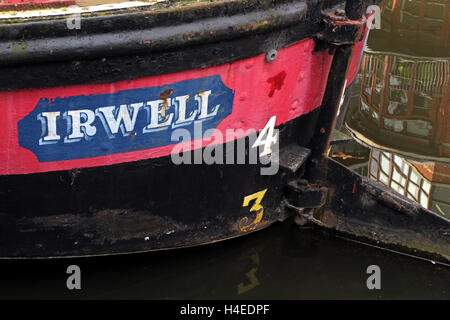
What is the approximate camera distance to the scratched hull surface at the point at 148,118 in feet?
10.7

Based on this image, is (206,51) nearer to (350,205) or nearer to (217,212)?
(217,212)

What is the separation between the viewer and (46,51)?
3.17 meters

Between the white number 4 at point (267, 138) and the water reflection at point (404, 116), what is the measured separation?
0.65 m

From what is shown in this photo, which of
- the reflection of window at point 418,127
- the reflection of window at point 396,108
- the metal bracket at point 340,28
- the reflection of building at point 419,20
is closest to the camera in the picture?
the metal bracket at point 340,28

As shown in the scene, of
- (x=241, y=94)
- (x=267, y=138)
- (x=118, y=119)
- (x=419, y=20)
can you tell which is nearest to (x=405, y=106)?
(x=419, y=20)

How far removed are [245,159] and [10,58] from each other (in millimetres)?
1368

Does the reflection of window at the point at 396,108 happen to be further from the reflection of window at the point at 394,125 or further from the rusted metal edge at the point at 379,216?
the rusted metal edge at the point at 379,216

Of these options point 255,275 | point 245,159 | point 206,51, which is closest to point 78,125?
point 206,51

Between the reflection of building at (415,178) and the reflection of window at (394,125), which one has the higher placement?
the reflection of window at (394,125)

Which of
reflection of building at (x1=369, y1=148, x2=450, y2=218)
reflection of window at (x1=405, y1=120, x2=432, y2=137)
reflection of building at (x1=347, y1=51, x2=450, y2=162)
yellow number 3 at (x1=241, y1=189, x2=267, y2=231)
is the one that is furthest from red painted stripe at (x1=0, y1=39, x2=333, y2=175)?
reflection of window at (x1=405, y1=120, x2=432, y2=137)

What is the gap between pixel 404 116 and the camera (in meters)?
6.58

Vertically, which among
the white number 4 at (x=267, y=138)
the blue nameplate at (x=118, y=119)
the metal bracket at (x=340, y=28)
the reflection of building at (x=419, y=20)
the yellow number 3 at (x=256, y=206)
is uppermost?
the metal bracket at (x=340, y=28)

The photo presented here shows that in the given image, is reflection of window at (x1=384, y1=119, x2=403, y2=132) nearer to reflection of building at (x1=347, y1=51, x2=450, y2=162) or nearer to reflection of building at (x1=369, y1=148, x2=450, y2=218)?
reflection of building at (x1=347, y1=51, x2=450, y2=162)

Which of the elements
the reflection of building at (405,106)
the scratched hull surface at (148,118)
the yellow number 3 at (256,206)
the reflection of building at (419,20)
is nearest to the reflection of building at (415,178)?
the reflection of building at (405,106)
